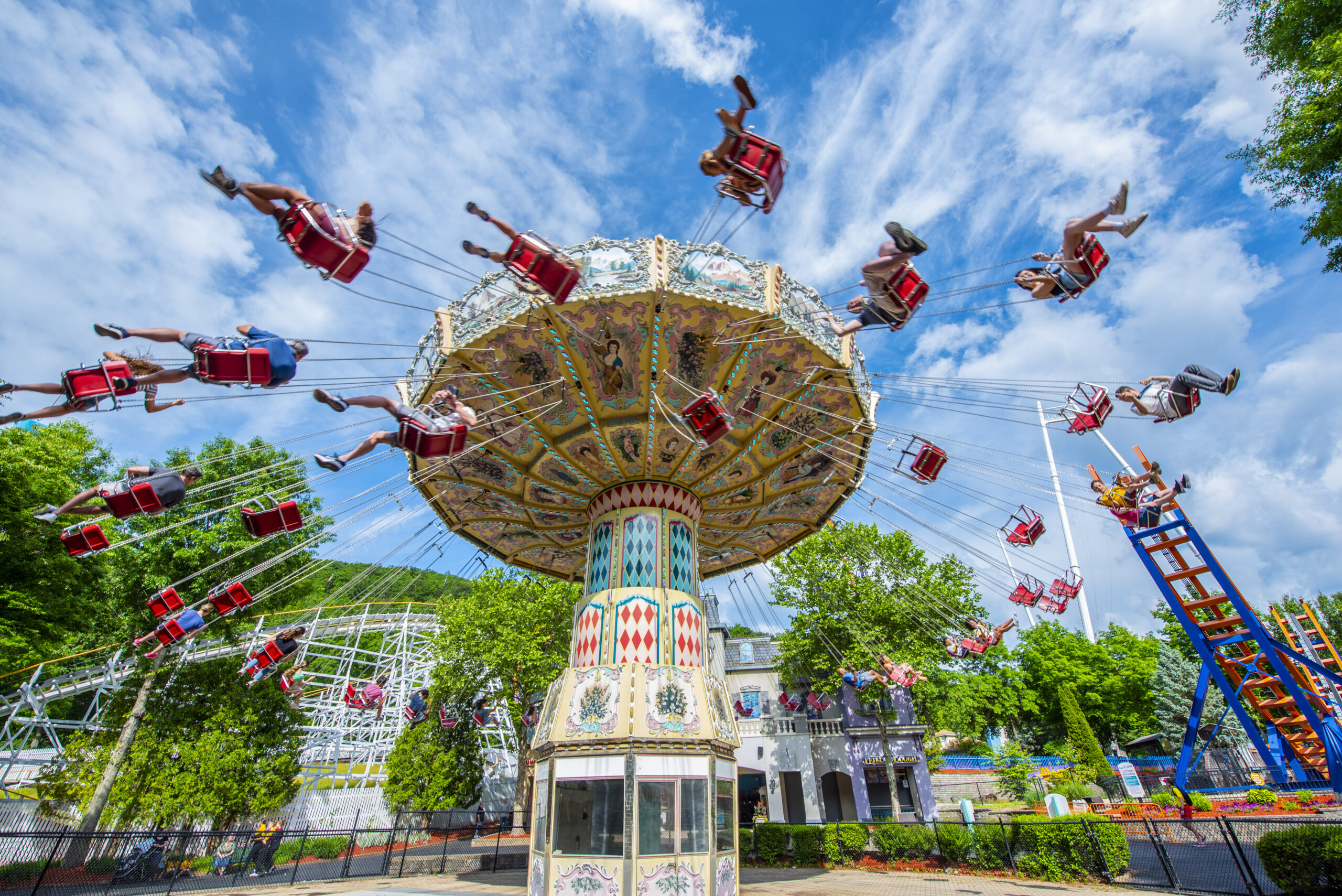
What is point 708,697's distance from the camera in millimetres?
11117

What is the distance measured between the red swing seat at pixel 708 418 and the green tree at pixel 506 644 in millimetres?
17289

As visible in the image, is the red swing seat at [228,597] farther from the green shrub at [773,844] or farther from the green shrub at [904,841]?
the green shrub at [904,841]

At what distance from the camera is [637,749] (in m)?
10.1

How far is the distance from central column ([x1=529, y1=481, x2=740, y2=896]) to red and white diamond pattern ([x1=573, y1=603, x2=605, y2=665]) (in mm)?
23

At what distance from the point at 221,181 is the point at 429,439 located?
3.16 metres

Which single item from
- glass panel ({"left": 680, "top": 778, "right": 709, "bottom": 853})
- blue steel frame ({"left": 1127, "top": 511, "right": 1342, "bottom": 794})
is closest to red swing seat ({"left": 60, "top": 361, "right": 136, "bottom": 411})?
glass panel ({"left": 680, "top": 778, "right": 709, "bottom": 853})

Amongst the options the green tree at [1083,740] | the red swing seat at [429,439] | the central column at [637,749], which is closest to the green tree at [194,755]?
the central column at [637,749]

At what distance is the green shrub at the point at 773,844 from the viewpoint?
18.7 m

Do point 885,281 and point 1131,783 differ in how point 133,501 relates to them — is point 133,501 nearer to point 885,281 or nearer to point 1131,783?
point 885,281

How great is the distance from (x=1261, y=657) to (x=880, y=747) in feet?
47.9

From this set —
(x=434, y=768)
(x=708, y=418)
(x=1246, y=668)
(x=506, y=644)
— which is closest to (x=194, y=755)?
(x=434, y=768)

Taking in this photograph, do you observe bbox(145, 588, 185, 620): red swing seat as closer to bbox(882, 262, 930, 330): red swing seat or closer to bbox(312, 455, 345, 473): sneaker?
bbox(312, 455, 345, 473): sneaker

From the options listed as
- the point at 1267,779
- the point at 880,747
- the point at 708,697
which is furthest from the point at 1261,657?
the point at 708,697

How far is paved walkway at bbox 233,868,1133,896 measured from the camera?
1265 centimetres
